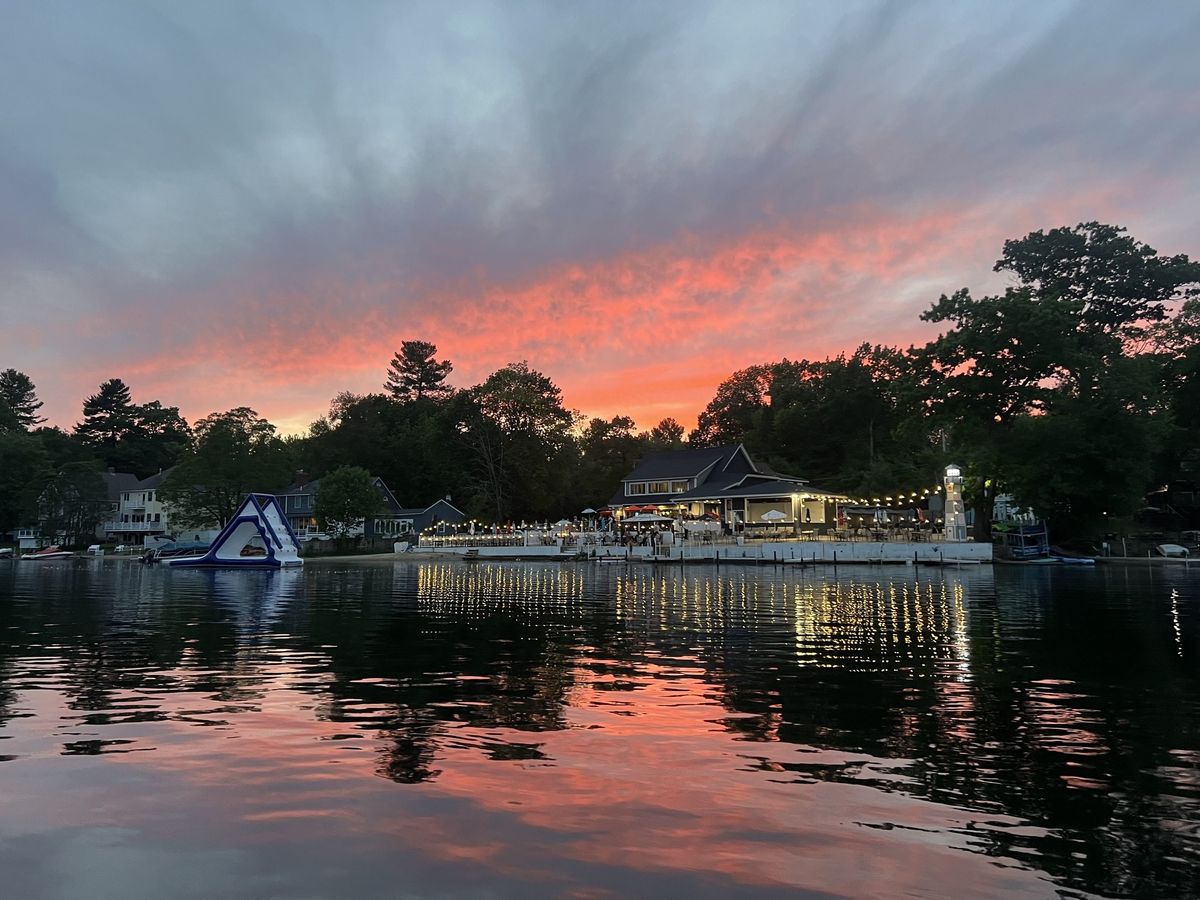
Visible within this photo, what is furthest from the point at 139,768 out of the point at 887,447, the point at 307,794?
the point at 887,447

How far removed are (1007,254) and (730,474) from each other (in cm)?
3008

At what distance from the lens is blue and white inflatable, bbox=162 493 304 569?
174 ft

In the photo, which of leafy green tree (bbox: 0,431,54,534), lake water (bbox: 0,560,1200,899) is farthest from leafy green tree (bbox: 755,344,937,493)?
leafy green tree (bbox: 0,431,54,534)

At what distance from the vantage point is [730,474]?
7425 cm

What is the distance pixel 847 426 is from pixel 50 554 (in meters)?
89.1

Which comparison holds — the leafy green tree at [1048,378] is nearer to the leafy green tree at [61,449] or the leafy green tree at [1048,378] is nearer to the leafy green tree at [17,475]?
the leafy green tree at [17,475]

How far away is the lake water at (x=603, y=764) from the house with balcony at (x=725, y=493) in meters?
44.6

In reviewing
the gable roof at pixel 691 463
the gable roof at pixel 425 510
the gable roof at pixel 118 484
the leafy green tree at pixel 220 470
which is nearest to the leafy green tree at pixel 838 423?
the gable roof at pixel 691 463

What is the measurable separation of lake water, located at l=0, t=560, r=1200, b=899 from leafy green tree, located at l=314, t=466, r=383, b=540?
201 feet

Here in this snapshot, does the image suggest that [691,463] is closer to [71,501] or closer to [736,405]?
[736,405]

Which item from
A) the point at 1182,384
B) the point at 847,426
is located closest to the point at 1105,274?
the point at 1182,384

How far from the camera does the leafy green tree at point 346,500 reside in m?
77.6

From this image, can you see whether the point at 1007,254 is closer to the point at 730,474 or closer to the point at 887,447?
the point at 887,447

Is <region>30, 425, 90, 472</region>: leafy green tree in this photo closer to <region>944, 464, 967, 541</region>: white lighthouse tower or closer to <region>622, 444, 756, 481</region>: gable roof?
<region>622, 444, 756, 481</region>: gable roof
